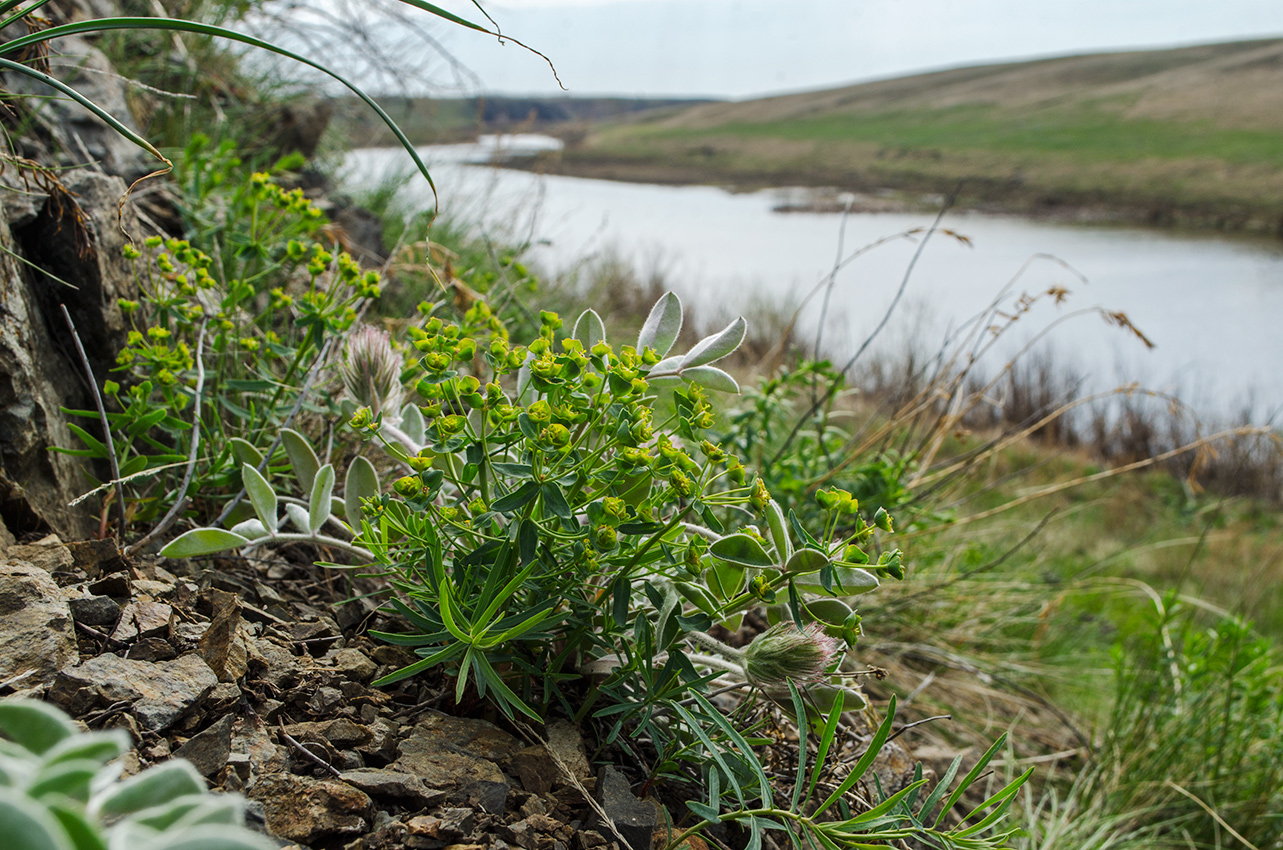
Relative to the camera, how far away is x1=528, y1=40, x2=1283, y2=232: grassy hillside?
2245 centimetres

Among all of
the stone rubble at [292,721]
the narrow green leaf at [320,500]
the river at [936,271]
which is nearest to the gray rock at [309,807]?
the stone rubble at [292,721]

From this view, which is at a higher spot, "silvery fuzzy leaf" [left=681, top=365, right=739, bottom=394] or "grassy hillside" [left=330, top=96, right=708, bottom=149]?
"grassy hillside" [left=330, top=96, right=708, bottom=149]

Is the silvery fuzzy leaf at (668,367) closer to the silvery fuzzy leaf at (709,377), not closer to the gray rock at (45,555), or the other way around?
the silvery fuzzy leaf at (709,377)

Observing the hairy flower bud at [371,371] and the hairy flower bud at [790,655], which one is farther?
the hairy flower bud at [371,371]

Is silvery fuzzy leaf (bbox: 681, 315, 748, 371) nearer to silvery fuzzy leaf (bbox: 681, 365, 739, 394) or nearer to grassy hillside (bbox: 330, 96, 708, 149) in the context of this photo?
silvery fuzzy leaf (bbox: 681, 365, 739, 394)

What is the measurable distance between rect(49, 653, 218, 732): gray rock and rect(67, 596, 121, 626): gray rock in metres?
0.09

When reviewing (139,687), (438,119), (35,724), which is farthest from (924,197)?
(35,724)

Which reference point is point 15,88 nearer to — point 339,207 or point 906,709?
point 339,207

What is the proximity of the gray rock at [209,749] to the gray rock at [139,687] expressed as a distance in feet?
0.15

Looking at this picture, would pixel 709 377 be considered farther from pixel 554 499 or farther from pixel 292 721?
pixel 292 721

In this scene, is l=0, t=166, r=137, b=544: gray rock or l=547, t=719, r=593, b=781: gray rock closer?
l=547, t=719, r=593, b=781: gray rock

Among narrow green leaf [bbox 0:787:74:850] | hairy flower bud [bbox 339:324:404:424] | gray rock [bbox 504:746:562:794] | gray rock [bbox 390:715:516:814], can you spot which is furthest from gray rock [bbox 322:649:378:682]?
narrow green leaf [bbox 0:787:74:850]

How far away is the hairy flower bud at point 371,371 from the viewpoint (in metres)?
1.10

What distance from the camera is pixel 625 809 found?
0.86m
